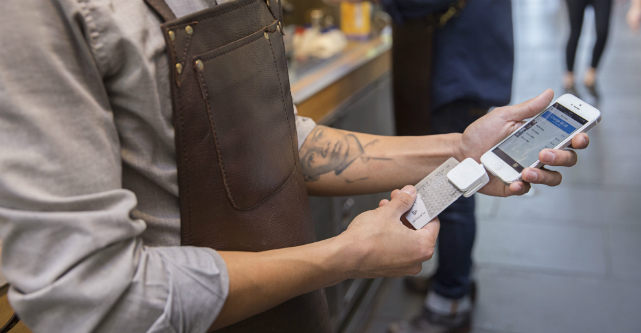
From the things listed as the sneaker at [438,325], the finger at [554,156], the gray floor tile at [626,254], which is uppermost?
the finger at [554,156]

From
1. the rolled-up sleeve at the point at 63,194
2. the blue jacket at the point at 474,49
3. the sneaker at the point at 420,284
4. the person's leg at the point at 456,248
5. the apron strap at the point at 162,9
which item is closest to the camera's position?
the rolled-up sleeve at the point at 63,194

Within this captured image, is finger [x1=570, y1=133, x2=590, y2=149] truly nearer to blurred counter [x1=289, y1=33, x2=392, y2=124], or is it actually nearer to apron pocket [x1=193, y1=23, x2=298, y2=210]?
apron pocket [x1=193, y1=23, x2=298, y2=210]

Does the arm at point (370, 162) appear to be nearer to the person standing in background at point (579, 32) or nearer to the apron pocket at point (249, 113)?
the apron pocket at point (249, 113)

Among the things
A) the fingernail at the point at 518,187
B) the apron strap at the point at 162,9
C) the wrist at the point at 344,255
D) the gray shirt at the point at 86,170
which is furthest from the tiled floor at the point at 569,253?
the apron strap at the point at 162,9

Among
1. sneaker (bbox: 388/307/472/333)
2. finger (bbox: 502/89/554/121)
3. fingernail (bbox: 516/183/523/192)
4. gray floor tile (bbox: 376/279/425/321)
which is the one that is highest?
finger (bbox: 502/89/554/121)

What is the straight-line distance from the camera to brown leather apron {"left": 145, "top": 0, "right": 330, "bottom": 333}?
0.61 meters

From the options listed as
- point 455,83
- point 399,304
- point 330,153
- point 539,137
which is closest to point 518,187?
point 539,137

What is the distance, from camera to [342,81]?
1.81 meters

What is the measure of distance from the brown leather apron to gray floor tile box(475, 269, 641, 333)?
1.36 m

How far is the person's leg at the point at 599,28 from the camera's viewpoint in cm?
359

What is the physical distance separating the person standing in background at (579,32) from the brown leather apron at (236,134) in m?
3.62

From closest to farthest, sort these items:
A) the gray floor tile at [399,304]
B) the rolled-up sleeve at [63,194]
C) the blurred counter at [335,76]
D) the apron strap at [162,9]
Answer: the rolled-up sleeve at [63,194] → the apron strap at [162,9] → the blurred counter at [335,76] → the gray floor tile at [399,304]

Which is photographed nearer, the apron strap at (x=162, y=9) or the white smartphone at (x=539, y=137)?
the apron strap at (x=162, y=9)

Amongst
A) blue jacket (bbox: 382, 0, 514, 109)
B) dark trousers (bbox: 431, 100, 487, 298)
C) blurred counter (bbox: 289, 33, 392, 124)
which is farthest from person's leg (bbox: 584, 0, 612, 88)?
dark trousers (bbox: 431, 100, 487, 298)
